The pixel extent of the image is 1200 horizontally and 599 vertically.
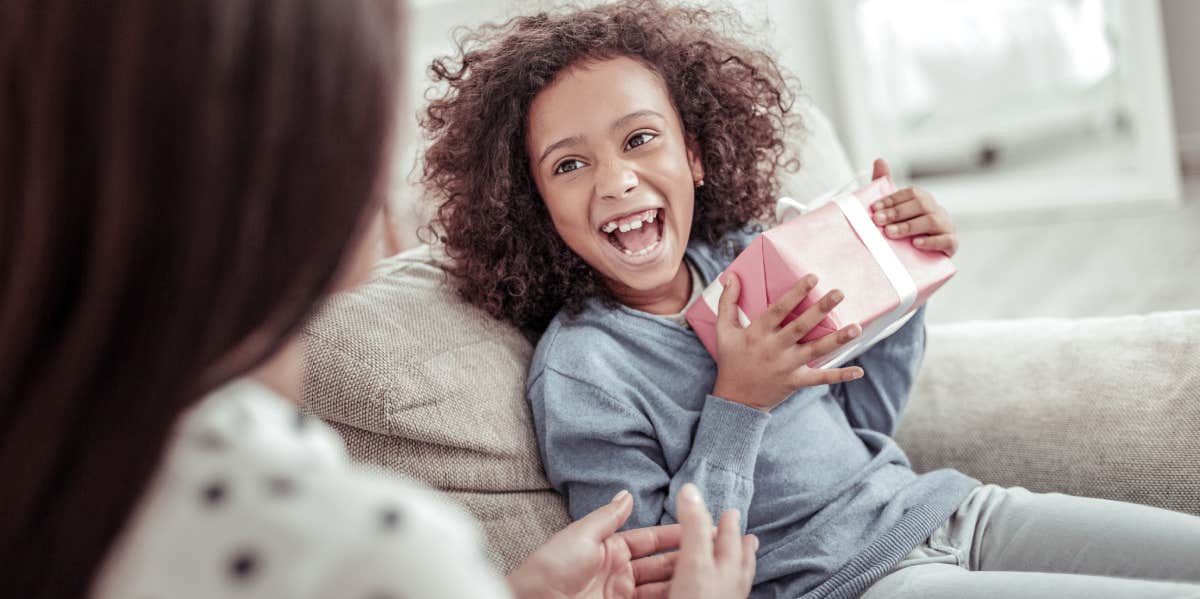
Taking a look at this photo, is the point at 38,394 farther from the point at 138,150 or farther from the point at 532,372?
the point at 532,372

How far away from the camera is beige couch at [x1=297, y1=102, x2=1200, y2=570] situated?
1.14 m

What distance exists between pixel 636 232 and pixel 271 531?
794 mm

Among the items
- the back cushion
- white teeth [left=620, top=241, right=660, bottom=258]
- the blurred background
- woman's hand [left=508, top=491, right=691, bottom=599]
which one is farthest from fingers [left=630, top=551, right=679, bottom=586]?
the blurred background

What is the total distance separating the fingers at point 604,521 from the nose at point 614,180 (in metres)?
0.35

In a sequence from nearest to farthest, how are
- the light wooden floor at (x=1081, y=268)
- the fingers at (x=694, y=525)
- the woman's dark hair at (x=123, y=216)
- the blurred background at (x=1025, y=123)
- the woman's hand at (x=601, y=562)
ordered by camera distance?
1. the woman's dark hair at (x=123, y=216)
2. the fingers at (x=694, y=525)
3. the woman's hand at (x=601, y=562)
4. the light wooden floor at (x=1081, y=268)
5. the blurred background at (x=1025, y=123)

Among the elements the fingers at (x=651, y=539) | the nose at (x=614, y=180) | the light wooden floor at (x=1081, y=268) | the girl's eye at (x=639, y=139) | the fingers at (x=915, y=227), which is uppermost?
the girl's eye at (x=639, y=139)

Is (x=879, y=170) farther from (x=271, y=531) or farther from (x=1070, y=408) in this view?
(x=271, y=531)

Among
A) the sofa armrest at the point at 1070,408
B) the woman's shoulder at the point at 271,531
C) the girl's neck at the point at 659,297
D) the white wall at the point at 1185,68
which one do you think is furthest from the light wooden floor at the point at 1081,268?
the woman's shoulder at the point at 271,531

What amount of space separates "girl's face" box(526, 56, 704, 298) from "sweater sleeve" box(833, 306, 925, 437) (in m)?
0.29

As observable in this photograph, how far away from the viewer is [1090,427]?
1331 millimetres

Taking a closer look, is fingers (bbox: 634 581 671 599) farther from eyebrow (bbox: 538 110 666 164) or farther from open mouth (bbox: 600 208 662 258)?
eyebrow (bbox: 538 110 666 164)

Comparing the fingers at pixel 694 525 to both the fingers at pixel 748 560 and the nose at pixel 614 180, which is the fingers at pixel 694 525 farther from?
the nose at pixel 614 180

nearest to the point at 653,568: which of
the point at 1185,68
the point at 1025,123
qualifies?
the point at 1185,68

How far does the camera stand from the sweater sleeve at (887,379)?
4.48 ft
